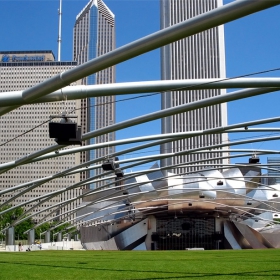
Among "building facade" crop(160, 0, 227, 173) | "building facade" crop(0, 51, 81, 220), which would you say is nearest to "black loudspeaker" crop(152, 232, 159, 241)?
"building facade" crop(0, 51, 81, 220)

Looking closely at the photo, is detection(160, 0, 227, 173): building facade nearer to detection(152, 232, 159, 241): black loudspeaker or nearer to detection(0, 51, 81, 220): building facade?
detection(0, 51, 81, 220): building facade

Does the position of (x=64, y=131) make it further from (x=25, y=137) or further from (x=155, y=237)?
(x=25, y=137)

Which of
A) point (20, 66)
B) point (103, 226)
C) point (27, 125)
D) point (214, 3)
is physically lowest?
point (103, 226)

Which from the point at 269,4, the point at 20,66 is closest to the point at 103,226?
the point at 269,4

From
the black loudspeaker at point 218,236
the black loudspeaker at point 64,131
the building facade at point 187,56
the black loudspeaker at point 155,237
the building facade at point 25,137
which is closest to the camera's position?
the black loudspeaker at point 64,131

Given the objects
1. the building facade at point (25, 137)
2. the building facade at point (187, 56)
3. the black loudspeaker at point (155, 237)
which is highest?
the building facade at point (187, 56)

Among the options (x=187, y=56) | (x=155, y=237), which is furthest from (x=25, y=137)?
(x=155, y=237)

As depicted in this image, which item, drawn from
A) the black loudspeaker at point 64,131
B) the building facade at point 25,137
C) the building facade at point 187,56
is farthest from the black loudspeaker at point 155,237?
the building facade at point 187,56

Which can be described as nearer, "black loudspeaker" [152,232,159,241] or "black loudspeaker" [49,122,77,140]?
"black loudspeaker" [49,122,77,140]

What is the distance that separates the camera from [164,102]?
168 metres

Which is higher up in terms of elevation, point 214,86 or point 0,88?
point 0,88

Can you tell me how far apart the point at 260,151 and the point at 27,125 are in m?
87.7

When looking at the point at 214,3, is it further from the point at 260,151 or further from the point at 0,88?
the point at 260,151

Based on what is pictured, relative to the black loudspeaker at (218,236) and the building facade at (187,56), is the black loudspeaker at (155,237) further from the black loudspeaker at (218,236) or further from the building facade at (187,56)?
the building facade at (187,56)
